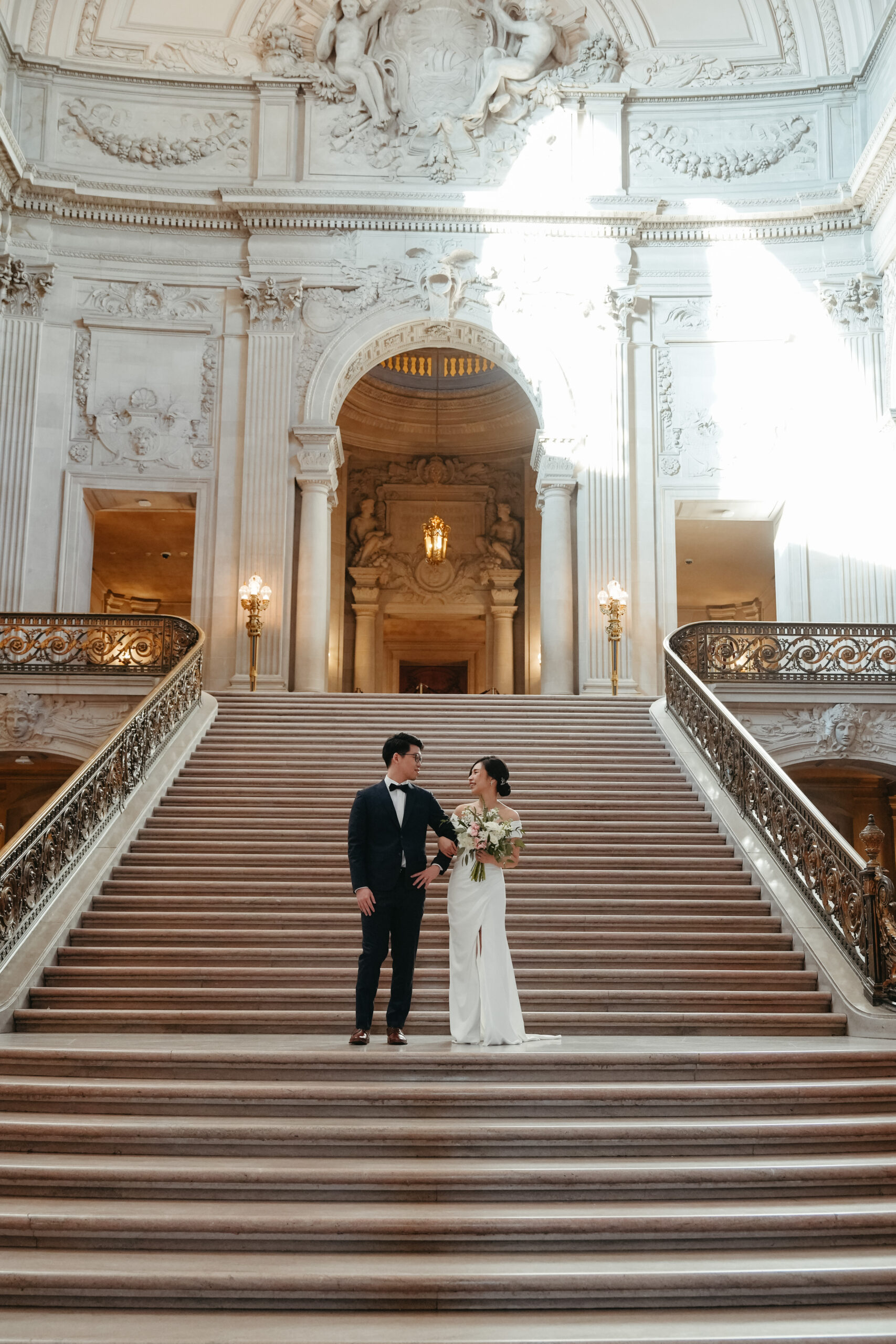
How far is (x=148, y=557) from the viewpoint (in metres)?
24.1

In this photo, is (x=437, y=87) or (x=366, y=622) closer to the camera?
(x=437, y=87)

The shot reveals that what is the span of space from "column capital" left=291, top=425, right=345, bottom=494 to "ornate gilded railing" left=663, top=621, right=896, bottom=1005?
6955mm

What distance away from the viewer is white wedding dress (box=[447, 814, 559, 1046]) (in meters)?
6.40

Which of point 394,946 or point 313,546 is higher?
point 313,546

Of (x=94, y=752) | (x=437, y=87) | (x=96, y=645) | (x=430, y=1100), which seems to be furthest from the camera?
(x=437, y=87)

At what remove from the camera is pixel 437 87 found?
1936 cm

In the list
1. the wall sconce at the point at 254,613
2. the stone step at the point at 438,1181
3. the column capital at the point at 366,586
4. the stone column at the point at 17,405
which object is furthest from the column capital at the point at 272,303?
the stone step at the point at 438,1181

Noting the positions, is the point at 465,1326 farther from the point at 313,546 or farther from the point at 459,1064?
the point at 313,546

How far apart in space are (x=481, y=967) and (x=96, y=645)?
904 centimetres

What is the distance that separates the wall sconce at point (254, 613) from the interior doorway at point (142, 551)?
2275 millimetres

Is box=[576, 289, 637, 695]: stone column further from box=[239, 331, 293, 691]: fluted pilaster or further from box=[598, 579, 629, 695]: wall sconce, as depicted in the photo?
box=[239, 331, 293, 691]: fluted pilaster

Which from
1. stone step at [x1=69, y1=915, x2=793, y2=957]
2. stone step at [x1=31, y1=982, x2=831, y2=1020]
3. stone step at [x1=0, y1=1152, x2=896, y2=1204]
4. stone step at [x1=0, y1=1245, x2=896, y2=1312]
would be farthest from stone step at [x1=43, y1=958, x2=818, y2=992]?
stone step at [x1=0, y1=1245, x2=896, y2=1312]

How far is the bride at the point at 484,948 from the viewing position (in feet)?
21.0

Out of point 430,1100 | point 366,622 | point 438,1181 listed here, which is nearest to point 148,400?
point 366,622
